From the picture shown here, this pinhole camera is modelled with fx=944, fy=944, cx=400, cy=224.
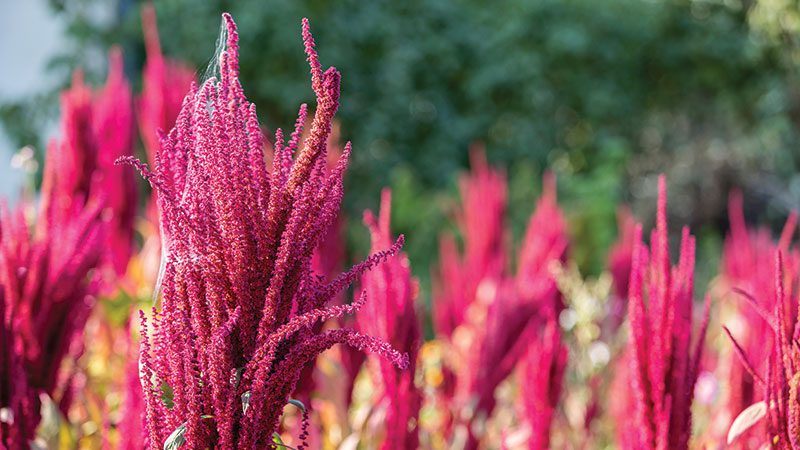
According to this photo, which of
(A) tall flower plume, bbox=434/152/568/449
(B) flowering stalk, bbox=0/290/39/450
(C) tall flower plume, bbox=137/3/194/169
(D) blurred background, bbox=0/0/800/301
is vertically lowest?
(B) flowering stalk, bbox=0/290/39/450

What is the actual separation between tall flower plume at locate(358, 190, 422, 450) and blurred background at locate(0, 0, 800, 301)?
516cm

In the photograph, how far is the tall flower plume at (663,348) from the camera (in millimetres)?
1249

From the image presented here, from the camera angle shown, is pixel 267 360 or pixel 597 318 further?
pixel 597 318

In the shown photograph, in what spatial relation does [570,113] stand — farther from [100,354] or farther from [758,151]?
[100,354]

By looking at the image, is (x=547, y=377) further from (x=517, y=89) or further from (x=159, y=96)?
(x=517, y=89)

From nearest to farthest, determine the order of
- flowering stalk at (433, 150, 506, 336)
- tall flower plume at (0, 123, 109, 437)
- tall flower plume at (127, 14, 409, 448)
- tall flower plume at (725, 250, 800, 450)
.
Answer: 1. tall flower plume at (127, 14, 409, 448)
2. tall flower plume at (725, 250, 800, 450)
3. tall flower plume at (0, 123, 109, 437)
4. flowering stalk at (433, 150, 506, 336)

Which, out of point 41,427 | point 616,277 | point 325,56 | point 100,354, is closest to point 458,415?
point 41,427

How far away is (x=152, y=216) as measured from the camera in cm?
269

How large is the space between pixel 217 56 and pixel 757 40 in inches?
496

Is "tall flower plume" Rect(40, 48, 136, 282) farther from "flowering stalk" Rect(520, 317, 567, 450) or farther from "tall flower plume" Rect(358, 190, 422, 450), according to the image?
"flowering stalk" Rect(520, 317, 567, 450)

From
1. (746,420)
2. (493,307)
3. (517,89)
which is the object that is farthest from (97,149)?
(517,89)

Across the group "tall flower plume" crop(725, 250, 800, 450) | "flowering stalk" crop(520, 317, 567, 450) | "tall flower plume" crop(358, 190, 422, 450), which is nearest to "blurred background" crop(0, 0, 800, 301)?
"flowering stalk" crop(520, 317, 567, 450)

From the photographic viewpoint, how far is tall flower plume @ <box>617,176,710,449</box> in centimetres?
125

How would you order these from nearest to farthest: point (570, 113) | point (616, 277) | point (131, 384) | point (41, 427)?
point (131, 384) < point (41, 427) < point (616, 277) < point (570, 113)
